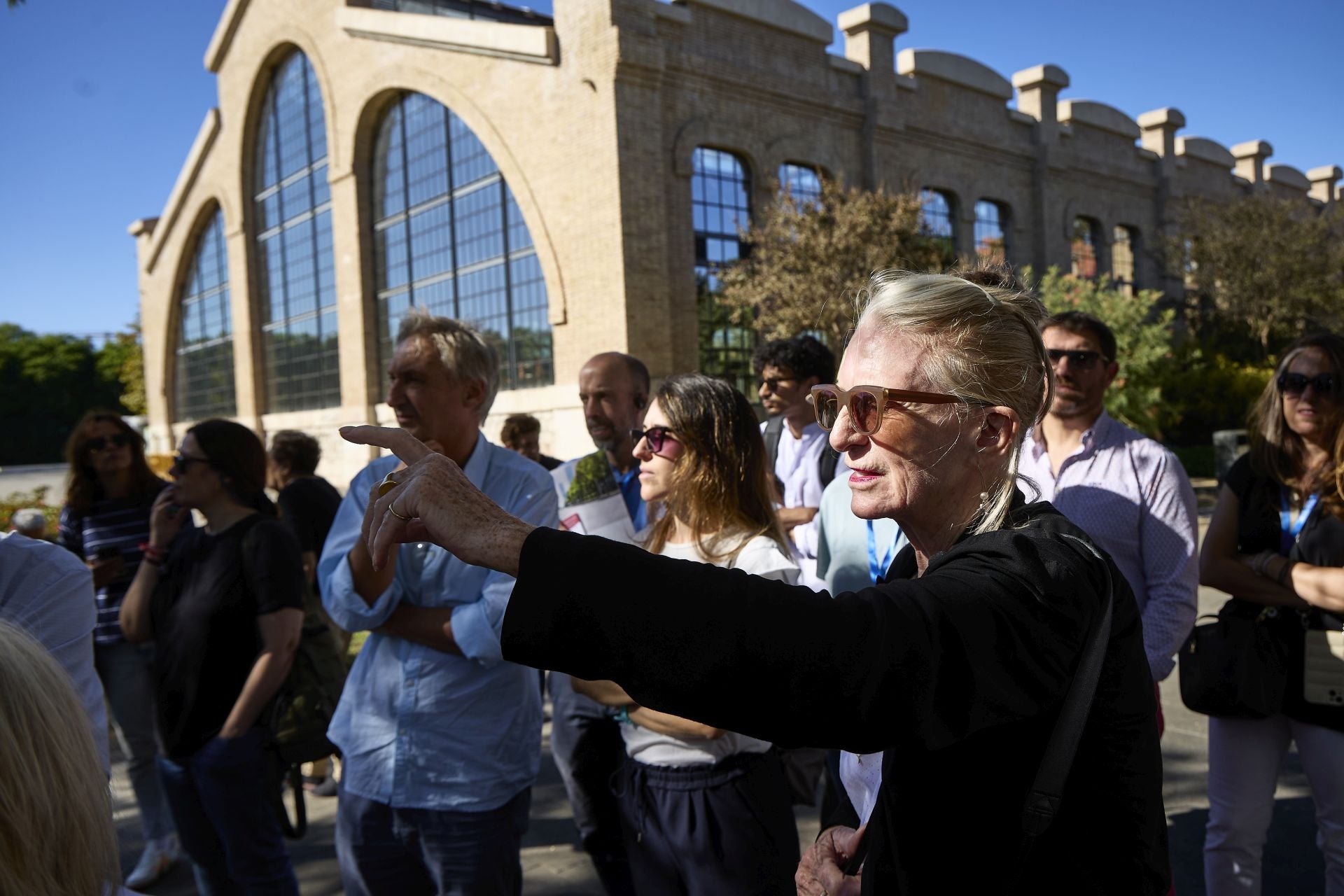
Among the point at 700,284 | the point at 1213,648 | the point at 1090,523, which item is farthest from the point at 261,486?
the point at 700,284

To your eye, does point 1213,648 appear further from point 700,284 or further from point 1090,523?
point 700,284

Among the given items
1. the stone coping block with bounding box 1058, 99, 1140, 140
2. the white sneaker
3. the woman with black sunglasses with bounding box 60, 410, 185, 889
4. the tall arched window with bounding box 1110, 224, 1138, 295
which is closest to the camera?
the white sneaker

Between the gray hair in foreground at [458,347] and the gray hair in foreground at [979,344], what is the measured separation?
1.68 meters

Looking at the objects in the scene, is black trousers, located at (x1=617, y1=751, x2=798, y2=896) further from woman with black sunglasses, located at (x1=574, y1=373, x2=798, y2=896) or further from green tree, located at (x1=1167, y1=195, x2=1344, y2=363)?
green tree, located at (x1=1167, y1=195, x2=1344, y2=363)

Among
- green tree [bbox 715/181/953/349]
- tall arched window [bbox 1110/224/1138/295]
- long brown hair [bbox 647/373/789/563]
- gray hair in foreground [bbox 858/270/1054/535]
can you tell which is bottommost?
long brown hair [bbox 647/373/789/563]

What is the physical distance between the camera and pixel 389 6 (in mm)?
24203

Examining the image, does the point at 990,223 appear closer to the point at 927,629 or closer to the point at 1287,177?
the point at 1287,177

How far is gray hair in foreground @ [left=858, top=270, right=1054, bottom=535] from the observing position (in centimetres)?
140

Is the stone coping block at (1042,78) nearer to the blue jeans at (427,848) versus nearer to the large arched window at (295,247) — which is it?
the large arched window at (295,247)

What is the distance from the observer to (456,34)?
743 inches

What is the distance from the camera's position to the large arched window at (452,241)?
64.0ft

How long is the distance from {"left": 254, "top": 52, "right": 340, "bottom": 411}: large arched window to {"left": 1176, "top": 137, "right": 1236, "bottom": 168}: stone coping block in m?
26.7

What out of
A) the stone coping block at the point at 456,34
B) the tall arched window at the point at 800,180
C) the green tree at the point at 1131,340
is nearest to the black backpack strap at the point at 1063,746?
the green tree at the point at 1131,340

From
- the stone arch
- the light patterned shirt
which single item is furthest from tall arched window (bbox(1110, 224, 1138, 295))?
the light patterned shirt
